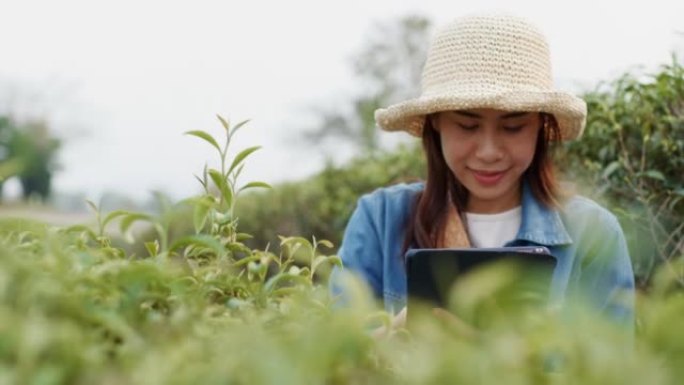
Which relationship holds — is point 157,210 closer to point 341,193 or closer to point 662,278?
point 662,278

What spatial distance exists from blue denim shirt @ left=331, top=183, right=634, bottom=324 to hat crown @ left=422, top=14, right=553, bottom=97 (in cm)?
30

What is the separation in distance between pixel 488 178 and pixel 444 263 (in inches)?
26.9

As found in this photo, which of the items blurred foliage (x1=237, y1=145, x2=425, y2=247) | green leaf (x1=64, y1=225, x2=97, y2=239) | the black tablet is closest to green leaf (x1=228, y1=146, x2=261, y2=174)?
green leaf (x1=64, y1=225, x2=97, y2=239)

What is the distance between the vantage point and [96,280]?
592 millimetres

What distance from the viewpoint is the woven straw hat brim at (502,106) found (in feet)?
6.99

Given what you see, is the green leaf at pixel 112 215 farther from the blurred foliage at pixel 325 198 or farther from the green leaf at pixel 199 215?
the blurred foliage at pixel 325 198

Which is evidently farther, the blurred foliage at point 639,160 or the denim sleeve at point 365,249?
the blurred foliage at point 639,160

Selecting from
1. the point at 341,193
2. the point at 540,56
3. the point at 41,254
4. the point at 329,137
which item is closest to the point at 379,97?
the point at 329,137

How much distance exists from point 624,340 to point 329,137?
17.3 metres

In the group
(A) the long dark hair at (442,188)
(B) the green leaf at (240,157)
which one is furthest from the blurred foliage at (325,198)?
(B) the green leaf at (240,157)

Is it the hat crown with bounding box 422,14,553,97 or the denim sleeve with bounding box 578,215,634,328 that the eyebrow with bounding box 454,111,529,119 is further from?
the denim sleeve with bounding box 578,215,634,328

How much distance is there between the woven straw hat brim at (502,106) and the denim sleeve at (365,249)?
8.6 inches

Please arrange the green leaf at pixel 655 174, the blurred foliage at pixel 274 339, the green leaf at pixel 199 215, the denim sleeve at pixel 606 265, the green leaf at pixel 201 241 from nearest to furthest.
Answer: the blurred foliage at pixel 274 339 → the green leaf at pixel 201 241 → the green leaf at pixel 199 215 → the denim sleeve at pixel 606 265 → the green leaf at pixel 655 174

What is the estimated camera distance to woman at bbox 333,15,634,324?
7.20 ft
